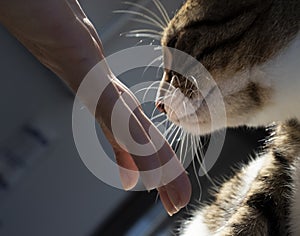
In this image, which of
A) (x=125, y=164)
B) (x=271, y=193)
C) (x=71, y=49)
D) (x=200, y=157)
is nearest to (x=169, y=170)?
(x=125, y=164)

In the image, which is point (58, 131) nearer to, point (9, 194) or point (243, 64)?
point (9, 194)

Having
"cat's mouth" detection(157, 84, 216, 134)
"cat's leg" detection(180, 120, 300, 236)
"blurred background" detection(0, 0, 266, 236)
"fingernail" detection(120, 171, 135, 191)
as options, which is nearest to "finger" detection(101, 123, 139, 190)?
"fingernail" detection(120, 171, 135, 191)

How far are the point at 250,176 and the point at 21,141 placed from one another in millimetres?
434

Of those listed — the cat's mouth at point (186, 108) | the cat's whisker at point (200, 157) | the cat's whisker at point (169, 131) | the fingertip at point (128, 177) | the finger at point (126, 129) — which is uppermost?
the finger at point (126, 129)

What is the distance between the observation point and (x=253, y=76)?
793mm

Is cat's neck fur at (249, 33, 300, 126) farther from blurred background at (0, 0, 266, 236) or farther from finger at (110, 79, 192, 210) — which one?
blurred background at (0, 0, 266, 236)

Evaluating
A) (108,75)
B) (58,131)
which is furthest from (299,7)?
(58,131)

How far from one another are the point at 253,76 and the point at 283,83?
0.04m

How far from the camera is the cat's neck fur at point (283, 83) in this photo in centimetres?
78

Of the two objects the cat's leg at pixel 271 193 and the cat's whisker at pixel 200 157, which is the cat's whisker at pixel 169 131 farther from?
the cat's leg at pixel 271 193

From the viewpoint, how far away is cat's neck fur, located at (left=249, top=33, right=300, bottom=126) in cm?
78

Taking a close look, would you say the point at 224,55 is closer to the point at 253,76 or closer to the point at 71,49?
the point at 253,76

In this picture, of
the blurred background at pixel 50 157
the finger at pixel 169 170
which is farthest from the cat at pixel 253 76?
the blurred background at pixel 50 157

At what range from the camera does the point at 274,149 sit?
3.12ft
